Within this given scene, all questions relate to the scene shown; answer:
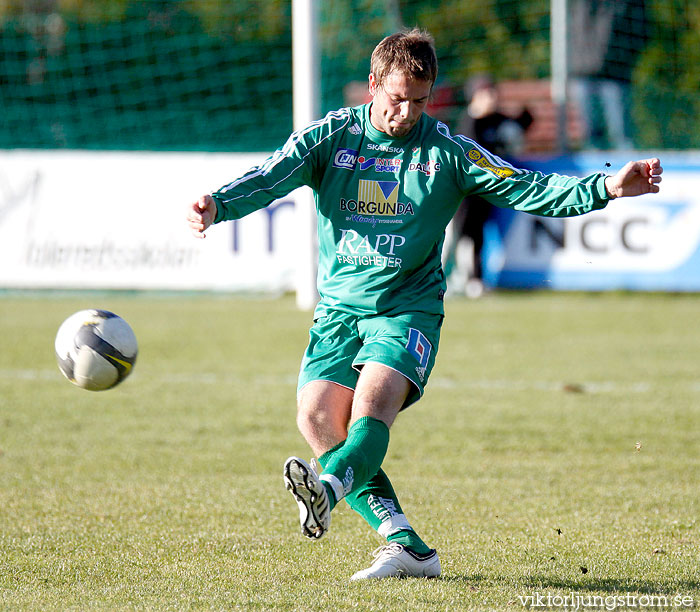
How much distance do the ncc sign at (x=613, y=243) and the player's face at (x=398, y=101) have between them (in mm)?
8611

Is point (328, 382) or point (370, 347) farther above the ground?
point (370, 347)

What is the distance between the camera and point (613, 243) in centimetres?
1287

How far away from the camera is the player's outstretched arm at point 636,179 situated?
12.3 ft

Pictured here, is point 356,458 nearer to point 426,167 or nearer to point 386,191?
point 386,191

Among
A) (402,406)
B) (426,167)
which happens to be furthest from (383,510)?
(426,167)

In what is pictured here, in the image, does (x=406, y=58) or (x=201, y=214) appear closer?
(x=201, y=214)

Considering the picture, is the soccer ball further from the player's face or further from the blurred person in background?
the blurred person in background

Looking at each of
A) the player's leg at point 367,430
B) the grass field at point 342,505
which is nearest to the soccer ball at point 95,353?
the grass field at point 342,505

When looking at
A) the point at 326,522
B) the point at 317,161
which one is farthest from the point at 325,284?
the point at 326,522

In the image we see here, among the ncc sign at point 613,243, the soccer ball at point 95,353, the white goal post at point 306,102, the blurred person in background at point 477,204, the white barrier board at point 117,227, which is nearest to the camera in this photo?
the soccer ball at point 95,353

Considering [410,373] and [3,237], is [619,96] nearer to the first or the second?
[3,237]

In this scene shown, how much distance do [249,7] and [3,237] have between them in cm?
676

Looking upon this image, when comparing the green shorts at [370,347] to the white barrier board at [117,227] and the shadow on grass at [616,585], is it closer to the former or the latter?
the shadow on grass at [616,585]

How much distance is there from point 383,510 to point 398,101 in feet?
5.01
